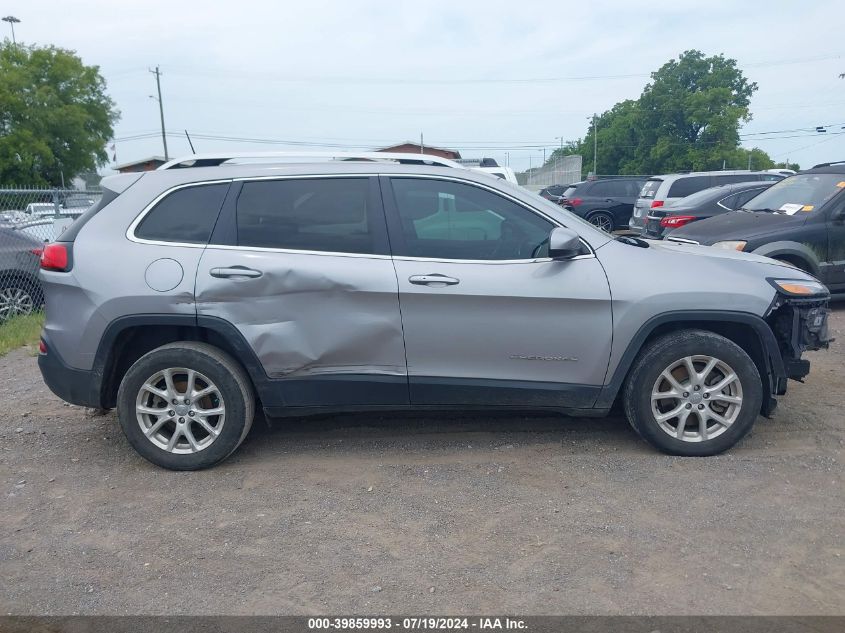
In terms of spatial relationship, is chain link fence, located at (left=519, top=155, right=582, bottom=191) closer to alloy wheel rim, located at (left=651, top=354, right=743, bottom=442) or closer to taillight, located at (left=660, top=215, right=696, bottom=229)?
taillight, located at (left=660, top=215, right=696, bottom=229)

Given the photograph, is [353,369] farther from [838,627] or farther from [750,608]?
[838,627]

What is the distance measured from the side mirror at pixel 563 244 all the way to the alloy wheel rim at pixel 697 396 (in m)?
0.89

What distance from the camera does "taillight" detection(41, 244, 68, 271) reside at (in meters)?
4.37

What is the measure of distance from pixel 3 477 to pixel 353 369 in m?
2.24

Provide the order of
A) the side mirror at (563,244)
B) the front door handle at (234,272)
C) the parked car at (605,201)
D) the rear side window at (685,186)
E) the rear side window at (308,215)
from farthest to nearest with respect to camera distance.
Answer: the parked car at (605,201)
the rear side window at (685,186)
the rear side window at (308,215)
the front door handle at (234,272)
the side mirror at (563,244)

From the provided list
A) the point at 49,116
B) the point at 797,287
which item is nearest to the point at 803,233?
the point at 797,287

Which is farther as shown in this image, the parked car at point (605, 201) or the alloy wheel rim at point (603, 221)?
the alloy wheel rim at point (603, 221)

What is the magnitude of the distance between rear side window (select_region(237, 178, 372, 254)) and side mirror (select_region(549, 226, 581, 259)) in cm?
104

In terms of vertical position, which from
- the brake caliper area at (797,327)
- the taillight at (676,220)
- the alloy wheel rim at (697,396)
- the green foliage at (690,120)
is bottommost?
the alloy wheel rim at (697,396)

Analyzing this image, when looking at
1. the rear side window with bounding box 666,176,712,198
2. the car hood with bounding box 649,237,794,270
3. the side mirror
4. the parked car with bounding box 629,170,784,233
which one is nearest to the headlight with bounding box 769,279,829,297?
the car hood with bounding box 649,237,794,270

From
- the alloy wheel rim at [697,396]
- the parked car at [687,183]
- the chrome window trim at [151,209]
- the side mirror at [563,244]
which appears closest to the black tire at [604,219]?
the parked car at [687,183]

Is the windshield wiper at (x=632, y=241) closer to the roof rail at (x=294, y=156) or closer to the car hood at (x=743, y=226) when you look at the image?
the roof rail at (x=294, y=156)

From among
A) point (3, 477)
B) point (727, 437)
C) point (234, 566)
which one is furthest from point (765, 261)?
point (3, 477)

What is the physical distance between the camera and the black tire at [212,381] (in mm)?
4293
